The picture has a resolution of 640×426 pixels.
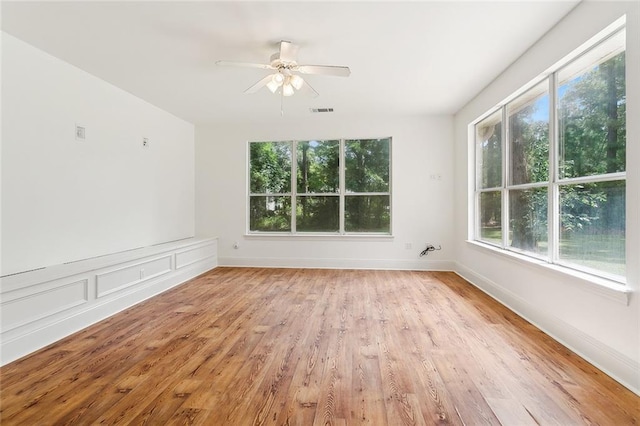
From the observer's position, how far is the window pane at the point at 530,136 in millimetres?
2973

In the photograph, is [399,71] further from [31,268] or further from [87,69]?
[31,268]

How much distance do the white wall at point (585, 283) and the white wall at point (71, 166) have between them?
475 cm

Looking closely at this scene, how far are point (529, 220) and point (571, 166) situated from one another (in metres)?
0.83

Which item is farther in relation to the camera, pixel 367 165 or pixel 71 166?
pixel 367 165

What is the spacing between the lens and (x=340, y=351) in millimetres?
2396

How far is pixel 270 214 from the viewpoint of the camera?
5848mm

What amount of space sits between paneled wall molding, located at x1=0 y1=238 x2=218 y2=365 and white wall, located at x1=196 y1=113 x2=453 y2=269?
159 cm

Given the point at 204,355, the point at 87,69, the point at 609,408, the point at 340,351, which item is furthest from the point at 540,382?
the point at 87,69

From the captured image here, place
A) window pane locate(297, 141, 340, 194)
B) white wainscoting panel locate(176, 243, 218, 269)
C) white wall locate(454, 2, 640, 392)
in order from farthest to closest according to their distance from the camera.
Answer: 1. window pane locate(297, 141, 340, 194)
2. white wainscoting panel locate(176, 243, 218, 269)
3. white wall locate(454, 2, 640, 392)

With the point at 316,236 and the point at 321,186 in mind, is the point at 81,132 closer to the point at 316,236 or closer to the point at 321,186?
the point at 321,186

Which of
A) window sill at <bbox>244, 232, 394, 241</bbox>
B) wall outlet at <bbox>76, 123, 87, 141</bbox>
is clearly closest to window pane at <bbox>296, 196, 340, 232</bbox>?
window sill at <bbox>244, 232, 394, 241</bbox>

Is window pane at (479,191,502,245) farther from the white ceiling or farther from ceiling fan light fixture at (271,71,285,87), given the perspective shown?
ceiling fan light fixture at (271,71,285,87)

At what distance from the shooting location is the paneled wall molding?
234 cm

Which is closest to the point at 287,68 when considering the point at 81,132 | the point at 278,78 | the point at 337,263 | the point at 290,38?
the point at 278,78
